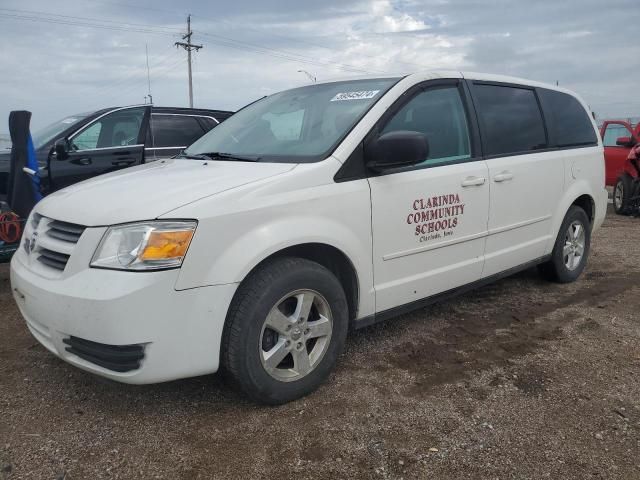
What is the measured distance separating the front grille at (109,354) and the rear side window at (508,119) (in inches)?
106

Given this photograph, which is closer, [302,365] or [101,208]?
[101,208]

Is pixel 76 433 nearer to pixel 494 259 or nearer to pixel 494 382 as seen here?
pixel 494 382

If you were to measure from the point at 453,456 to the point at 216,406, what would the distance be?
121 cm

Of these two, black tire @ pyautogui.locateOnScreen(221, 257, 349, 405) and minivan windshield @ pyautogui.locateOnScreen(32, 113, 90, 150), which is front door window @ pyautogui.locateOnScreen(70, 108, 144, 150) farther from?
black tire @ pyautogui.locateOnScreen(221, 257, 349, 405)

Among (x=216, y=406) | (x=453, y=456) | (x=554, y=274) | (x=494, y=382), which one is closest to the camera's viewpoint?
(x=453, y=456)

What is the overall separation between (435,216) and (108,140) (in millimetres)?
4585

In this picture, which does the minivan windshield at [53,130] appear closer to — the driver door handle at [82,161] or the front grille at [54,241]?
the driver door handle at [82,161]

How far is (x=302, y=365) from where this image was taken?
282 cm

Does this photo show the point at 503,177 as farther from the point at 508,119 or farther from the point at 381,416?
the point at 381,416

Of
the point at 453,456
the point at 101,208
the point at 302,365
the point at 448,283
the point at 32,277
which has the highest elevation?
the point at 101,208

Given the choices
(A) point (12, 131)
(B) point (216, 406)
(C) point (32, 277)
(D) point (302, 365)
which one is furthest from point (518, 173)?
(A) point (12, 131)

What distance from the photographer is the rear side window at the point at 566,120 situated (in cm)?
455

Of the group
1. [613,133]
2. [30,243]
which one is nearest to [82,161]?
[30,243]

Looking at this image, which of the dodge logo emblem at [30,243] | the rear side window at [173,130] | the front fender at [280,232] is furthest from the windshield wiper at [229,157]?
the rear side window at [173,130]
